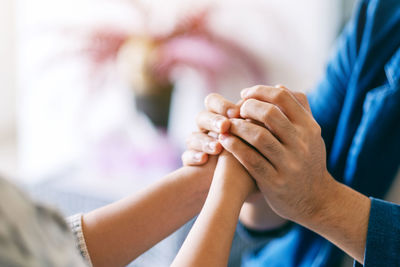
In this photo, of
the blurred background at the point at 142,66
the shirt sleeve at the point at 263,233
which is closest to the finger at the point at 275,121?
the shirt sleeve at the point at 263,233

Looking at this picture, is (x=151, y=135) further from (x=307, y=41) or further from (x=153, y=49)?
(x=307, y=41)

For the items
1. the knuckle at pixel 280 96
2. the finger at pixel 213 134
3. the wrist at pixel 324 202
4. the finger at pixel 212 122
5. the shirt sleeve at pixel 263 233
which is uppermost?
the knuckle at pixel 280 96

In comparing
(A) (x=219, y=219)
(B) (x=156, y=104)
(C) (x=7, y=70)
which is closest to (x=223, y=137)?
(A) (x=219, y=219)

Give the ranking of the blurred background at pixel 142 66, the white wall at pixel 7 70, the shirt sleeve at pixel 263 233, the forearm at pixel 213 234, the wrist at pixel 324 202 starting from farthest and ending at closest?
1. the white wall at pixel 7 70
2. the blurred background at pixel 142 66
3. the shirt sleeve at pixel 263 233
4. the wrist at pixel 324 202
5. the forearm at pixel 213 234

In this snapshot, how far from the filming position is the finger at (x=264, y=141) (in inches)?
20.1

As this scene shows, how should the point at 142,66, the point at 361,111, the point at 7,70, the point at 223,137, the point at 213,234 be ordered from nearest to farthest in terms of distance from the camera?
the point at 213,234, the point at 223,137, the point at 361,111, the point at 142,66, the point at 7,70

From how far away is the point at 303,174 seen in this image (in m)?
0.52

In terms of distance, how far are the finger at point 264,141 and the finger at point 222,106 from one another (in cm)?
6

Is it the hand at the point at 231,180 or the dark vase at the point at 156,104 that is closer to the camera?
the hand at the point at 231,180

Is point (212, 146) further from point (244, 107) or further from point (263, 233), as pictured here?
point (263, 233)

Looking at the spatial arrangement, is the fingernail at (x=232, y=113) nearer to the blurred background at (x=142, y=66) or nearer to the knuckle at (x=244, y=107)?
the knuckle at (x=244, y=107)

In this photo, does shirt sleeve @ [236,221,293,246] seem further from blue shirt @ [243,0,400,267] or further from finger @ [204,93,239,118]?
finger @ [204,93,239,118]

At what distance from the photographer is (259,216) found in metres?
0.74

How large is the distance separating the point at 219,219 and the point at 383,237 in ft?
0.73
